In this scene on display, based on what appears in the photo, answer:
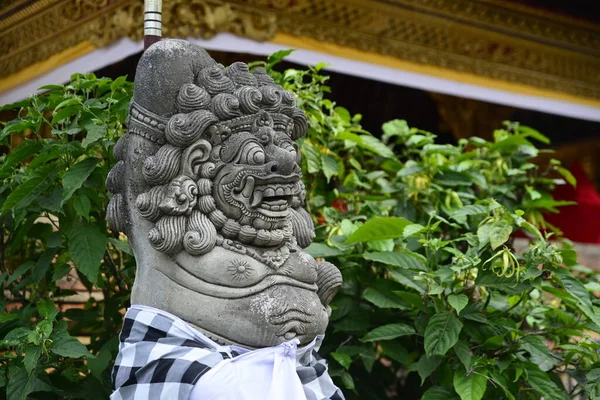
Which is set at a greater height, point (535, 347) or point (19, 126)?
point (19, 126)

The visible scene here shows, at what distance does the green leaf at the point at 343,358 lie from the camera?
120 inches

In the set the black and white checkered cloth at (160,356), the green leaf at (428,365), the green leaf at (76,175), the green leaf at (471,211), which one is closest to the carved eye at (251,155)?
the black and white checkered cloth at (160,356)

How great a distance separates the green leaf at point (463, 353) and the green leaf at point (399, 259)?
273 millimetres

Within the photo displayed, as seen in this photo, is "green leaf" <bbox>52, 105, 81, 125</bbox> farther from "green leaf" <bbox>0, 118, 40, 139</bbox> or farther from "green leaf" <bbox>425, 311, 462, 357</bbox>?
"green leaf" <bbox>425, 311, 462, 357</bbox>

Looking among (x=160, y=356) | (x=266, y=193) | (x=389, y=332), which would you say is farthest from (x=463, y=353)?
(x=160, y=356)

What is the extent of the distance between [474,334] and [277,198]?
1042 millimetres

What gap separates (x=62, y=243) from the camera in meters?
3.01

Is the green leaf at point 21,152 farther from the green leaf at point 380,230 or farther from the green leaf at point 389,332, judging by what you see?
the green leaf at point 389,332

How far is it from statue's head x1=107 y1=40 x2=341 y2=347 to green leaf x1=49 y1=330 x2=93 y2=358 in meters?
0.43

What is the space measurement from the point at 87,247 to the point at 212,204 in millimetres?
689

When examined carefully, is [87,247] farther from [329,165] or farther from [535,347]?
[535,347]

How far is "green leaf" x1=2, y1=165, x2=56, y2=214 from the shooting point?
2.85 meters

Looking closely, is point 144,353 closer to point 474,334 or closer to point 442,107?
point 474,334

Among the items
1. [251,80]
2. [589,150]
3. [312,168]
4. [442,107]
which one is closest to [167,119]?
[251,80]
